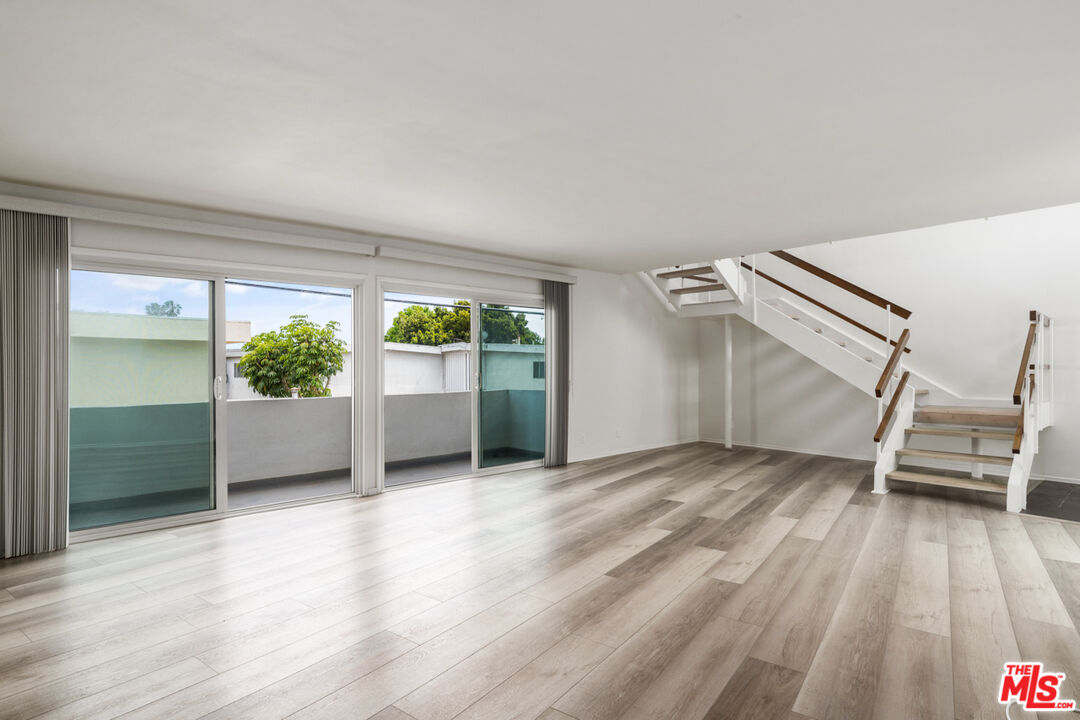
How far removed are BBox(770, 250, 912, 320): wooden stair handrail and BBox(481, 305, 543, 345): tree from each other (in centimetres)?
282

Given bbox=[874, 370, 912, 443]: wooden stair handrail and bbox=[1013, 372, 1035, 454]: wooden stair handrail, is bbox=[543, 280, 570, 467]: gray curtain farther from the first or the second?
bbox=[1013, 372, 1035, 454]: wooden stair handrail

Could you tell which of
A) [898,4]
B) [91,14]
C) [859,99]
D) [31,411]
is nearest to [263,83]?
[91,14]

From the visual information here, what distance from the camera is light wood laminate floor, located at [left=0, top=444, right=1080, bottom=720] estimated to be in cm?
189

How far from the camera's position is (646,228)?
4574 mm

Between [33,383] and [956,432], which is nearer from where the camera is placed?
[33,383]

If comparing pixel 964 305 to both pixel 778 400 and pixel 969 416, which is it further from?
pixel 778 400

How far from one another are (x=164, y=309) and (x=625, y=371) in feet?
16.7

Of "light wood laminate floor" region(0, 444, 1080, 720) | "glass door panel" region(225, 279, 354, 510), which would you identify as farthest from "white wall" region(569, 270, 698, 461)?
"glass door panel" region(225, 279, 354, 510)

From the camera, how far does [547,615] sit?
2.49m

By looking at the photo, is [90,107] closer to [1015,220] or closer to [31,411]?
[31,411]

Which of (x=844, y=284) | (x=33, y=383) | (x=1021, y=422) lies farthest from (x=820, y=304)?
(x=33, y=383)

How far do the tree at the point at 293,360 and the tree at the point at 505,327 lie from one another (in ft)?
6.75

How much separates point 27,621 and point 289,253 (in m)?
2.89

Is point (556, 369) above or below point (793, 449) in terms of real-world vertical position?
above
